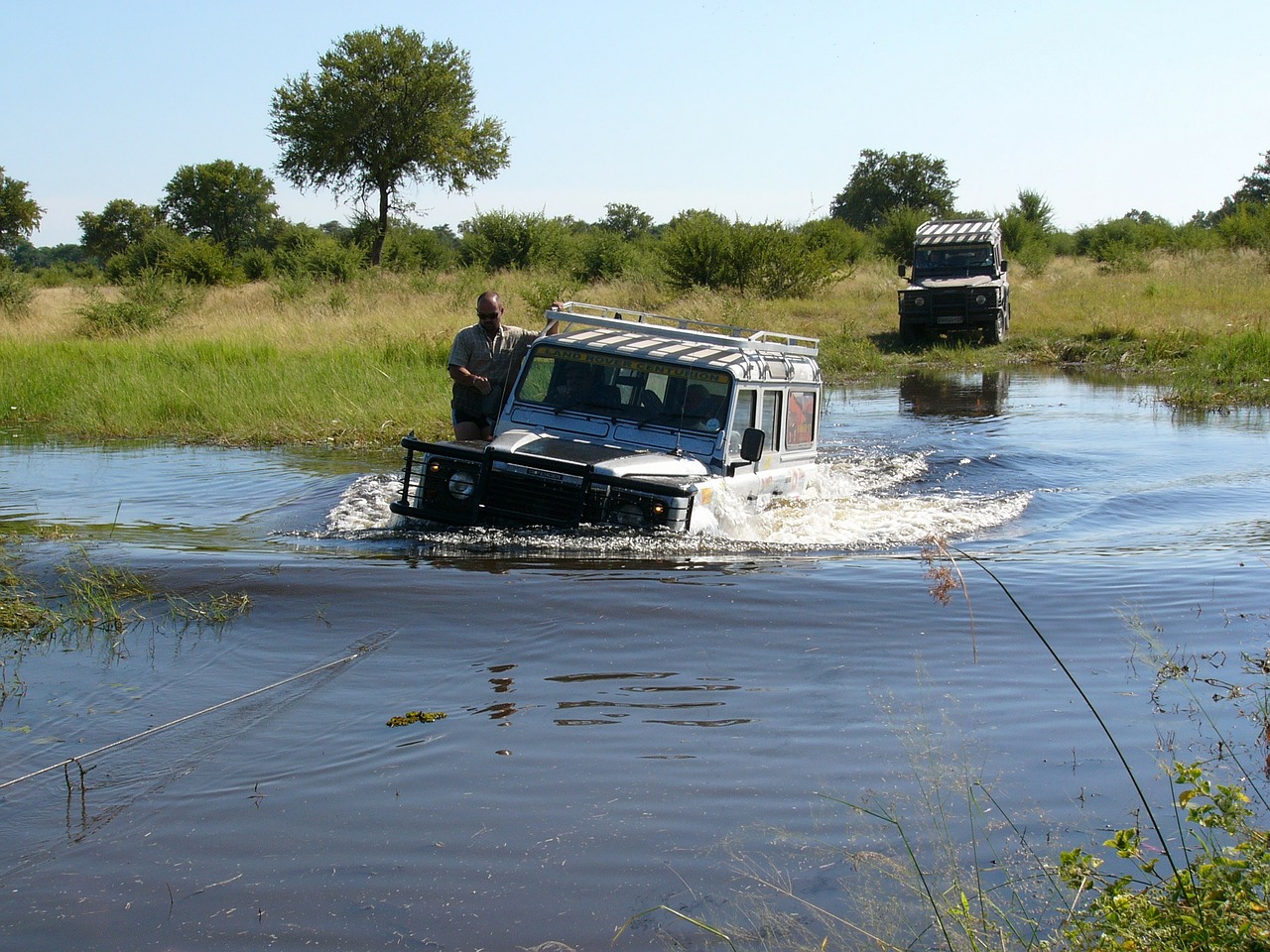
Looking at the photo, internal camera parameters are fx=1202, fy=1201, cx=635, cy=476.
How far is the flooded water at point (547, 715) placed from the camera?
3.41 meters

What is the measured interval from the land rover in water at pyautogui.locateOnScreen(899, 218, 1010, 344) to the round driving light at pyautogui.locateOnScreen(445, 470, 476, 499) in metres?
19.1

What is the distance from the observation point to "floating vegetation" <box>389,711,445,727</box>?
465cm

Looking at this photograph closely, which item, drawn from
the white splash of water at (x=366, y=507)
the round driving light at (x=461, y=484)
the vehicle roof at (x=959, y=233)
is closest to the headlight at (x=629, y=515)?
the round driving light at (x=461, y=484)

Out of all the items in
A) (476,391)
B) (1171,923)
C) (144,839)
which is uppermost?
(476,391)

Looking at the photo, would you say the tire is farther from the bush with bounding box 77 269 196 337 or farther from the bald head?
the bald head

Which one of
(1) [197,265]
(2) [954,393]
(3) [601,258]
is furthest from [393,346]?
(3) [601,258]

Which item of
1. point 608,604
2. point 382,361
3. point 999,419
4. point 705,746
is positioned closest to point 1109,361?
point 999,419

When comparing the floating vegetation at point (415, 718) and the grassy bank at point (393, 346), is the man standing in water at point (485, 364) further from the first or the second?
the grassy bank at point (393, 346)

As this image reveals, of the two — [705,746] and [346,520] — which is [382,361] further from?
[705,746]

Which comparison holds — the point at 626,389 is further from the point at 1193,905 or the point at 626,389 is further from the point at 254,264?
the point at 254,264

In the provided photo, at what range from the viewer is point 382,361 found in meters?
17.2

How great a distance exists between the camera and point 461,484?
762 cm

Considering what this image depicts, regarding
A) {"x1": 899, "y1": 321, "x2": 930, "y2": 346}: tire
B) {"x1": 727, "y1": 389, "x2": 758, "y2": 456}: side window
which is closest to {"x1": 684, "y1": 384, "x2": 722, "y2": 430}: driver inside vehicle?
{"x1": 727, "y1": 389, "x2": 758, "y2": 456}: side window

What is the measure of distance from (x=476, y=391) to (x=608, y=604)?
10.4 feet
